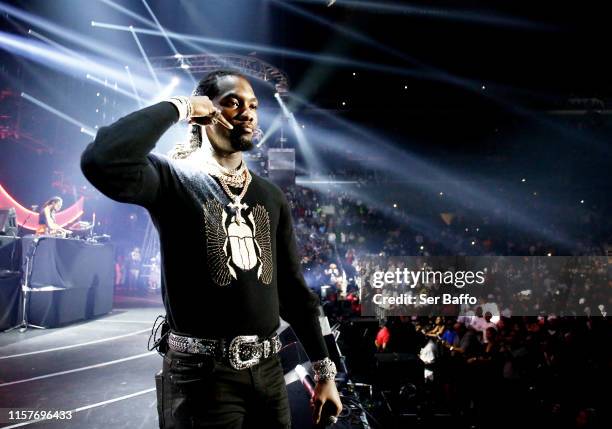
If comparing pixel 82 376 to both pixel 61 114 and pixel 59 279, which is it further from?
pixel 61 114

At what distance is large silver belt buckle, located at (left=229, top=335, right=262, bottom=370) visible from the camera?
1.35 m

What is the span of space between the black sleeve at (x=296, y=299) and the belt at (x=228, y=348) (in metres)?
0.35

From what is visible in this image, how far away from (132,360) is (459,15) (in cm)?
1285

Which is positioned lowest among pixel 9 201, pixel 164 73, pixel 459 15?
pixel 9 201

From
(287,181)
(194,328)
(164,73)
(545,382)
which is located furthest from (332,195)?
(194,328)

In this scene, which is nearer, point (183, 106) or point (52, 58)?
point (183, 106)

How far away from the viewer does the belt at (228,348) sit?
134 centimetres

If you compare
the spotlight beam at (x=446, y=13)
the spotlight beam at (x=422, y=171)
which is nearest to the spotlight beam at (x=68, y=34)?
the spotlight beam at (x=446, y=13)

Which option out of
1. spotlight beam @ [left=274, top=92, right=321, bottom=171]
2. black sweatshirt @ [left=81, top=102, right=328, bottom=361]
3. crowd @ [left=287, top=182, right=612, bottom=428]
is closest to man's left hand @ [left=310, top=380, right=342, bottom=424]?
black sweatshirt @ [left=81, top=102, right=328, bottom=361]

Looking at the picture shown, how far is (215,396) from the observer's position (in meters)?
1.29

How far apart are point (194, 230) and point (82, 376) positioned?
4.10 m

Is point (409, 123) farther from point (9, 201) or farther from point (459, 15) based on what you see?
point (9, 201)

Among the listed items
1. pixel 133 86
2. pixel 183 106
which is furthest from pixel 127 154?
pixel 133 86

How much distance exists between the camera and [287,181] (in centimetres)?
1313
